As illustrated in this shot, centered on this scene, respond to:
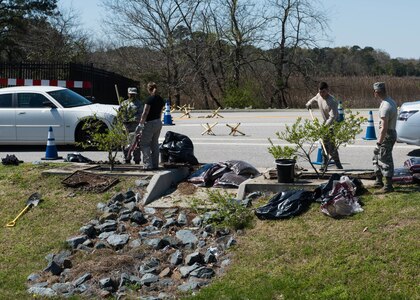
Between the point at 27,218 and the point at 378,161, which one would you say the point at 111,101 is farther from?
the point at 378,161

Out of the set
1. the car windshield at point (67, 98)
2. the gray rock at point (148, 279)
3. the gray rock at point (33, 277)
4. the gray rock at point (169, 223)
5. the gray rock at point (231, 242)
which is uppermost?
the car windshield at point (67, 98)

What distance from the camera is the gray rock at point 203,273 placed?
7.51 metres

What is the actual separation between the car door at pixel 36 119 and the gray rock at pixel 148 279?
27.0 ft

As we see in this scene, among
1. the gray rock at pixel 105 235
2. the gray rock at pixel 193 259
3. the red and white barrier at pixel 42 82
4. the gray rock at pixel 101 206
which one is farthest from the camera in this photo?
the red and white barrier at pixel 42 82

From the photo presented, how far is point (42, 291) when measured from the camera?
7676 millimetres

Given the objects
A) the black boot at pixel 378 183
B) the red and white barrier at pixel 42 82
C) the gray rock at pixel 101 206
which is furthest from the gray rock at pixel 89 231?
the red and white barrier at pixel 42 82

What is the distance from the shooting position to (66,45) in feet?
140

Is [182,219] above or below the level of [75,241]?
above

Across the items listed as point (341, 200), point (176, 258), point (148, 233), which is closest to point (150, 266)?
point (176, 258)

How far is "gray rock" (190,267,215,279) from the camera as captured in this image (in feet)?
24.6

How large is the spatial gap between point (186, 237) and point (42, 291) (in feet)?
6.39

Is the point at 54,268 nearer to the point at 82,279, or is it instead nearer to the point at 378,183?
the point at 82,279

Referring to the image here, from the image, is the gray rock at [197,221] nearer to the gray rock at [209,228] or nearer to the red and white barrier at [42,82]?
the gray rock at [209,228]

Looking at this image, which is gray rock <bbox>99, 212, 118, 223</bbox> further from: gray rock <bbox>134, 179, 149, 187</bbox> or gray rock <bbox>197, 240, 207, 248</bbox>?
gray rock <bbox>197, 240, 207, 248</bbox>
